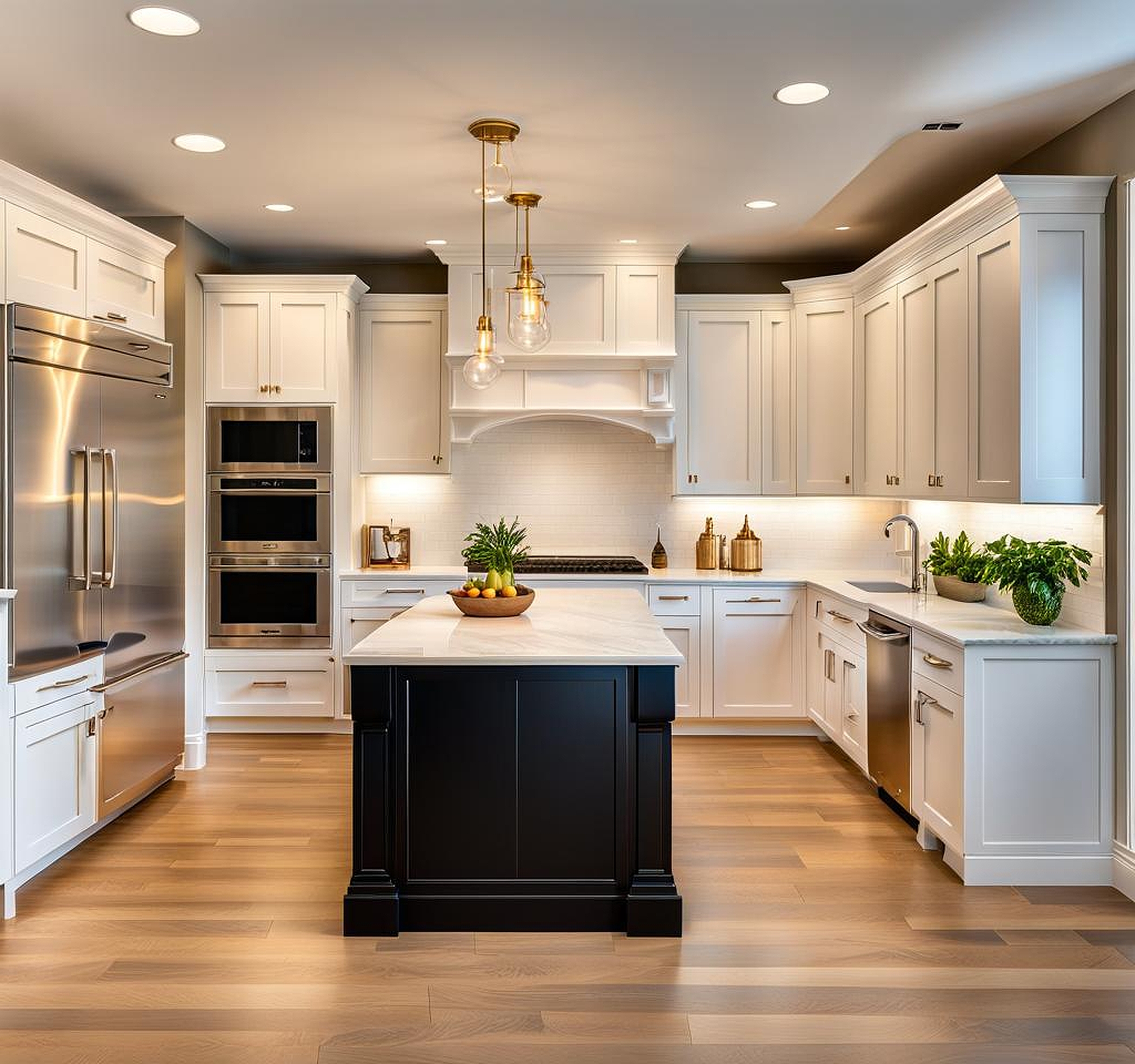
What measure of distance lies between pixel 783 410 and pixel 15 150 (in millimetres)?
4089

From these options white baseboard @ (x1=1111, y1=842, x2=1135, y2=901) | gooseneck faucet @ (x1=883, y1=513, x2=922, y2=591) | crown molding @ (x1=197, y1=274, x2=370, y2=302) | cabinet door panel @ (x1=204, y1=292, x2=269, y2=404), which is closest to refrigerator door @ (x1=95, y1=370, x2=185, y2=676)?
cabinet door panel @ (x1=204, y1=292, x2=269, y2=404)

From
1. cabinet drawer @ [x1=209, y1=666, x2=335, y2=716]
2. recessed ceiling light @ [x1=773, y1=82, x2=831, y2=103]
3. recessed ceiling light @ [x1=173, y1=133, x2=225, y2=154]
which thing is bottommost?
cabinet drawer @ [x1=209, y1=666, x2=335, y2=716]

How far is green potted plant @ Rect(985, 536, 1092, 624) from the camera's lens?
11.7ft

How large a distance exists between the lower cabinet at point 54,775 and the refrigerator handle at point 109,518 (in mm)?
476

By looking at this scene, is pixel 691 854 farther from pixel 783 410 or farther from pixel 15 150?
pixel 15 150

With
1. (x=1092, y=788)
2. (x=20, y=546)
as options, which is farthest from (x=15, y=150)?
(x=1092, y=788)

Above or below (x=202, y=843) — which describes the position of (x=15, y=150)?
above

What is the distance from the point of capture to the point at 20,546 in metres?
3.46

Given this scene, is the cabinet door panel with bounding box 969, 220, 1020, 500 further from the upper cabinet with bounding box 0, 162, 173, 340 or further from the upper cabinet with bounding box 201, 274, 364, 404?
the upper cabinet with bounding box 0, 162, 173, 340

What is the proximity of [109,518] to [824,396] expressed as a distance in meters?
3.86

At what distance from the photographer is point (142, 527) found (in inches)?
172

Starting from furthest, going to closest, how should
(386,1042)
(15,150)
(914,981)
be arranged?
1. (15,150)
2. (914,981)
3. (386,1042)

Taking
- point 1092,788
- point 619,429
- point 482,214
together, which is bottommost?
point 1092,788

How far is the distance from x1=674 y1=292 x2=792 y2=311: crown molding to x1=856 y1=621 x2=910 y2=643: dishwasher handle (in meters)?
2.21
